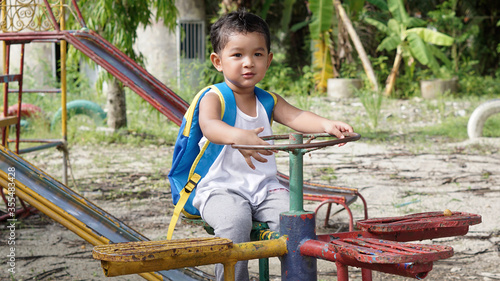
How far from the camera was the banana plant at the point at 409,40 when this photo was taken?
10.3 meters

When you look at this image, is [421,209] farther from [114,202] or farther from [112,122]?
[112,122]

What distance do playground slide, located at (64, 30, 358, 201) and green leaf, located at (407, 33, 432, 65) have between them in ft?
23.2

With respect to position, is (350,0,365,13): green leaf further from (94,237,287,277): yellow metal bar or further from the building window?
(94,237,287,277): yellow metal bar

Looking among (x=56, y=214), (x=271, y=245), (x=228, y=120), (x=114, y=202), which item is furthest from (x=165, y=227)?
(x=271, y=245)

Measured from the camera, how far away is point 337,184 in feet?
17.3

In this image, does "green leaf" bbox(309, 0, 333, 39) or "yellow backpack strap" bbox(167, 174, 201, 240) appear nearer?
"yellow backpack strap" bbox(167, 174, 201, 240)

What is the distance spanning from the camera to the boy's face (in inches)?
82.6

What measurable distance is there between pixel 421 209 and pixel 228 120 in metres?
2.54

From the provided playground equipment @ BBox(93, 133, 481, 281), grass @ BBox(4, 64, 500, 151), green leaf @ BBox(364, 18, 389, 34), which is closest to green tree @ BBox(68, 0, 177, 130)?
grass @ BBox(4, 64, 500, 151)

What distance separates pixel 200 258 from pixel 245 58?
0.79m

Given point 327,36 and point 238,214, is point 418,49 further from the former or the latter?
point 238,214

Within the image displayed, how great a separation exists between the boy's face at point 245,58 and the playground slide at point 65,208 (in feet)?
2.70

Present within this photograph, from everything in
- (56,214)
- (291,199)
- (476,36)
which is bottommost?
(56,214)

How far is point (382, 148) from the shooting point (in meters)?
7.11
